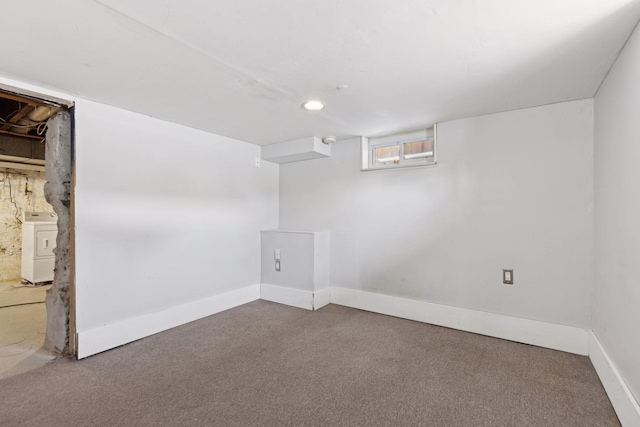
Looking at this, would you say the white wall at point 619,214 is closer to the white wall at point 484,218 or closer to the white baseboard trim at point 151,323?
the white wall at point 484,218

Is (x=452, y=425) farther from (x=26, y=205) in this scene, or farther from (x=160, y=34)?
(x=26, y=205)

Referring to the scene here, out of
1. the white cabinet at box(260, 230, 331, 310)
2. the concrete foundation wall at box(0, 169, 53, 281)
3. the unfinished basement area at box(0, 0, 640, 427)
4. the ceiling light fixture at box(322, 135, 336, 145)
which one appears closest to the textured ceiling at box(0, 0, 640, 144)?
the unfinished basement area at box(0, 0, 640, 427)

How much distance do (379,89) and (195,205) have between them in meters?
2.15

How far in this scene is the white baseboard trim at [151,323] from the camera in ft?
7.59

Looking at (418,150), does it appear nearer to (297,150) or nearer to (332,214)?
(332,214)

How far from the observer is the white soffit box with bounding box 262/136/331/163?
3.47 m

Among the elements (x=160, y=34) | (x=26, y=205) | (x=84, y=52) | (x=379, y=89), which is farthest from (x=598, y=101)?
(x=26, y=205)

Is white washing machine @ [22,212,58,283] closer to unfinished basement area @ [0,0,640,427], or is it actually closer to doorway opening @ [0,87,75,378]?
doorway opening @ [0,87,75,378]

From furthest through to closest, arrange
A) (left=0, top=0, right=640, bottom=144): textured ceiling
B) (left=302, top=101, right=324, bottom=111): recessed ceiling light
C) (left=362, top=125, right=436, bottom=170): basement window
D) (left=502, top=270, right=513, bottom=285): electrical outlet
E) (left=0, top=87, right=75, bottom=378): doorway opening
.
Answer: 1. (left=362, top=125, right=436, bottom=170): basement window
2. (left=502, top=270, right=513, bottom=285): electrical outlet
3. (left=302, top=101, right=324, bottom=111): recessed ceiling light
4. (left=0, top=87, right=75, bottom=378): doorway opening
5. (left=0, top=0, right=640, bottom=144): textured ceiling

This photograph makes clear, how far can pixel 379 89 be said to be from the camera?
2168 mm

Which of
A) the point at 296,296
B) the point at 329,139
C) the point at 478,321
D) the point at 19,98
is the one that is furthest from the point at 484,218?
the point at 19,98

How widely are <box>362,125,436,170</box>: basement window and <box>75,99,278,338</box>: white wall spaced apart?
146cm

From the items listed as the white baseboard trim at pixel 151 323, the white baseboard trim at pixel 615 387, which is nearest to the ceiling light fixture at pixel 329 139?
the white baseboard trim at pixel 151 323

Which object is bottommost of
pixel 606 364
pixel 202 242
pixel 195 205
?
pixel 606 364
